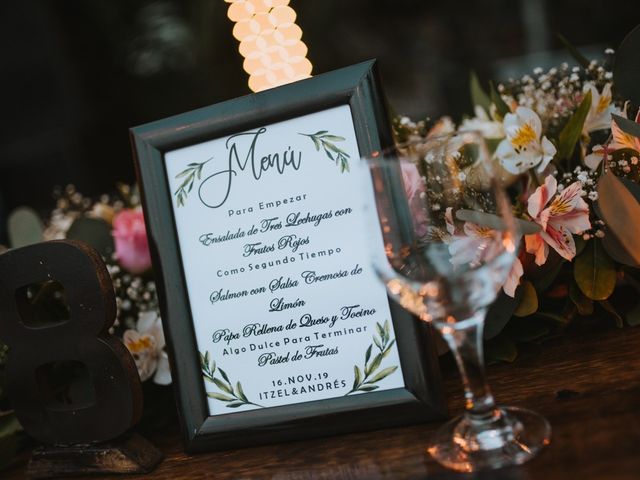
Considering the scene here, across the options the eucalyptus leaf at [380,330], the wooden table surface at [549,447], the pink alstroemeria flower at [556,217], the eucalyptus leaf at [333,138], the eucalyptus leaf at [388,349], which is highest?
the eucalyptus leaf at [333,138]

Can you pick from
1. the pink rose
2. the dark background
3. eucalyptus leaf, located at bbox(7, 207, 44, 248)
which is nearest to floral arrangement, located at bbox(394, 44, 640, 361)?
the pink rose

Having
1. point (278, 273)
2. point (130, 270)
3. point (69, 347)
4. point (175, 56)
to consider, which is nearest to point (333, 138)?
point (278, 273)

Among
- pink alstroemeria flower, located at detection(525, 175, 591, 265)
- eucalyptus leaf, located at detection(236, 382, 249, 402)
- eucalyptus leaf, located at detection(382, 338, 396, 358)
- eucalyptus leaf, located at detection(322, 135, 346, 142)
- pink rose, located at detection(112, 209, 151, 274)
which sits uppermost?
eucalyptus leaf, located at detection(322, 135, 346, 142)

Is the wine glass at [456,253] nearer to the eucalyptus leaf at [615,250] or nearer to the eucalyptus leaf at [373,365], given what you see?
the eucalyptus leaf at [373,365]

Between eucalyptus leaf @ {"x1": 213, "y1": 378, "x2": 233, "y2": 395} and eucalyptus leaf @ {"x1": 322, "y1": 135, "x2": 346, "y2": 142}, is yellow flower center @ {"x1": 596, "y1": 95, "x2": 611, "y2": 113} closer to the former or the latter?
eucalyptus leaf @ {"x1": 322, "y1": 135, "x2": 346, "y2": 142}

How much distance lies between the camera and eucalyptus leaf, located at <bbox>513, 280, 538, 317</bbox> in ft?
2.49

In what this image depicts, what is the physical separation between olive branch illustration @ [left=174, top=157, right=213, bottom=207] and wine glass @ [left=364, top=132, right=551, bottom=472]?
0.26 metres

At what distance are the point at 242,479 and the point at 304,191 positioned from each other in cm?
29

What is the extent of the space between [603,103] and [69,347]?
69cm

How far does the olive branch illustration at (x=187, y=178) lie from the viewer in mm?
758

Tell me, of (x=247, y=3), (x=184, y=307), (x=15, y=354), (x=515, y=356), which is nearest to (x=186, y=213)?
(x=184, y=307)

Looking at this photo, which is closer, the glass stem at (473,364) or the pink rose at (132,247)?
the glass stem at (473,364)

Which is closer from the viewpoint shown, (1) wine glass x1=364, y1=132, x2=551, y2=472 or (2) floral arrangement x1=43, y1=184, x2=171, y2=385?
(1) wine glass x1=364, y1=132, x2=551, y2=472

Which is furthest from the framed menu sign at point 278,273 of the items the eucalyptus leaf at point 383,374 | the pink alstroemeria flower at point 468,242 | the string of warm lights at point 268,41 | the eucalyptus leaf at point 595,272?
the string of warm lights at point 268,41
